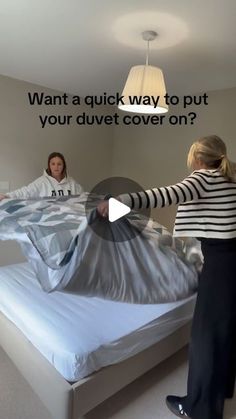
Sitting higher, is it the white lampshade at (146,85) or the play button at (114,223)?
the white lampshade at (146,85)

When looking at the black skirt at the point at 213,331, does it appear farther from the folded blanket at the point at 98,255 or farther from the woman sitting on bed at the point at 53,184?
the woman sitting on bed at the point at 53,184

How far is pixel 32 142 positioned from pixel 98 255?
6.29ft

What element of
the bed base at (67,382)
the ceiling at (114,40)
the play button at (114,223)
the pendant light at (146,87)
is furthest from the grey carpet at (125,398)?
the ceiling at (114,40)

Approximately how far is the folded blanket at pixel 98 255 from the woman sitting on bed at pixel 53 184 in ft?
2.49

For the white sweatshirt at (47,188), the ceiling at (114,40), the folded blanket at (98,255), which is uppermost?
the ceiling at (114,40)

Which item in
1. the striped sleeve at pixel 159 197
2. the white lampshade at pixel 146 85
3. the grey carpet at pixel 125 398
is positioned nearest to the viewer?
the striped sleeve at pixel 159 197

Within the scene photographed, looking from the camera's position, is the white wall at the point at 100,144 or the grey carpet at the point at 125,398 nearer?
the grey carpet at the point at 125,398

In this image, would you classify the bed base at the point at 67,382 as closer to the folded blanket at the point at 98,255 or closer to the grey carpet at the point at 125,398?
the grey carpet at the point at 125,398

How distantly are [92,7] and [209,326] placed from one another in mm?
1647

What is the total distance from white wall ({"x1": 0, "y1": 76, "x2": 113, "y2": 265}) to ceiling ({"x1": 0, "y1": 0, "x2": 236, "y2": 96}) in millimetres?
260

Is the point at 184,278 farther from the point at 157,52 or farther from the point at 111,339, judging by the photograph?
the point at 157,52

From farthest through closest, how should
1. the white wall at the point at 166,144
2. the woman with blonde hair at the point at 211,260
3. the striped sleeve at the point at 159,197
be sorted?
1. the white wall at the point at 166,144
2. the woman with blonde hair at the point at 211,260
3. the striped sleeve at the point at 159,197

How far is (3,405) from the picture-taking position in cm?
149

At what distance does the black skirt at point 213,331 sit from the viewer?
1.32 metres
